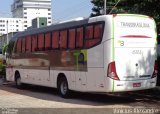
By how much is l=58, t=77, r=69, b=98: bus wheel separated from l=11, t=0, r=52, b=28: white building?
58415 mm

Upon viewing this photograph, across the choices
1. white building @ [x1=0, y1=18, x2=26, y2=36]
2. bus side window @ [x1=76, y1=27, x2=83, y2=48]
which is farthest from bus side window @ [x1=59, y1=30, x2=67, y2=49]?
white building @ [x1=0, y1=18, x2=26, y2=36]

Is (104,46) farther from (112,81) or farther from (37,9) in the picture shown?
(37,9)

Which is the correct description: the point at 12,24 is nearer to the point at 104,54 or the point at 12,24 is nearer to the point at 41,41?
the point at 41,41

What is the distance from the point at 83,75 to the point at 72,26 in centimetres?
224

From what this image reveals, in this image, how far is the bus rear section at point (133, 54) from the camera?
13.9 metres

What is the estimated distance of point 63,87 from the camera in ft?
56.0

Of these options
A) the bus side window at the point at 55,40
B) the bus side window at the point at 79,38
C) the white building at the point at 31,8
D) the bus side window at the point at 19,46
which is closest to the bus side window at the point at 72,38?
the bus side window at the point at 79,38

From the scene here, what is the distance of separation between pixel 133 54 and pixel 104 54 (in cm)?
107

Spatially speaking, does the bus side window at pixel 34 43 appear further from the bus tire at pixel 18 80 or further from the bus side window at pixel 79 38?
the bus side window at pixel 79 38

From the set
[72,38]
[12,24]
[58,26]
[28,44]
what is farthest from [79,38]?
[12,24]

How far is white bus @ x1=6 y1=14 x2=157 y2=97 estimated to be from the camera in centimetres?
1398

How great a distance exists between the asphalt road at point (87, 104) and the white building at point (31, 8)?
59.1 meters

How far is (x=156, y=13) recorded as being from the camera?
1798 cm

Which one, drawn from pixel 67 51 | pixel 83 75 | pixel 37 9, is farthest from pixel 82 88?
pixel 37 9
